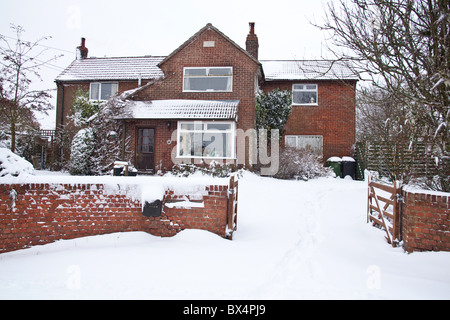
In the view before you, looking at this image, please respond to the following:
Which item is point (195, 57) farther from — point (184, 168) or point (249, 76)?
point (184, 168)

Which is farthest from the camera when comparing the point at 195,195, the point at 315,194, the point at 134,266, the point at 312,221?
the point at 315,194

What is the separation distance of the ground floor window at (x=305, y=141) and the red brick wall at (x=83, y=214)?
13.6 metres

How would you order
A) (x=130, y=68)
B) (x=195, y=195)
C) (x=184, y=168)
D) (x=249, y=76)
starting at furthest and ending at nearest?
(x=130, y=68) → (x=249, y=76) → (x=184, y=168) → (x=195, y=195)

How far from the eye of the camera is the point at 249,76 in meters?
15.2

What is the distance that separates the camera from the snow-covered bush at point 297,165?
1506 centimetres

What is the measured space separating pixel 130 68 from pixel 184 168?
9316 millimetres

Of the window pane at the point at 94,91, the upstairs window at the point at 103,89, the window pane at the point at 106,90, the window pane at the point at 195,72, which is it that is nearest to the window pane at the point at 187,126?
the window pane at the point at 195,72

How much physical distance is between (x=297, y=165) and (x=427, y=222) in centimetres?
1026

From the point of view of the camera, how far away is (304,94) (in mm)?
18969

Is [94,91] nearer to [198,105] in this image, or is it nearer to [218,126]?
[198,105]

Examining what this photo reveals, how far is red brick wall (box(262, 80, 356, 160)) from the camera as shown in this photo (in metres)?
18.3

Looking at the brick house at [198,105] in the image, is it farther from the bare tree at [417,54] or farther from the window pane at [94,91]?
the bare tree at [417,54]

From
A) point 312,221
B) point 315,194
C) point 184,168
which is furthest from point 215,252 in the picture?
point 184,168

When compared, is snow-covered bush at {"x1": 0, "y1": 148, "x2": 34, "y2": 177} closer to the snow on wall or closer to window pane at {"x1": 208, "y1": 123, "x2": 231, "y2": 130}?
the snow on wall
